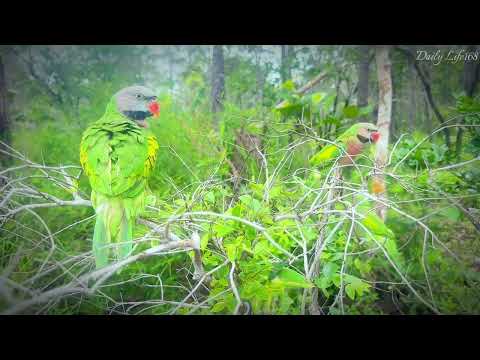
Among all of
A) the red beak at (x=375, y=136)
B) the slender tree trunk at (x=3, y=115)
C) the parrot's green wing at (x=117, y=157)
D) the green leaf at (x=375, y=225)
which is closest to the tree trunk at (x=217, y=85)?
A: the parrot's green wing at (x=117, y=157)

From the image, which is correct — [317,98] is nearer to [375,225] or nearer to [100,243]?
[375,225]

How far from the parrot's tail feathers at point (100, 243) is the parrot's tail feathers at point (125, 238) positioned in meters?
0.05

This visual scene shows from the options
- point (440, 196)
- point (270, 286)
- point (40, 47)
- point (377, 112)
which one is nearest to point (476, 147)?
point (440, 196)

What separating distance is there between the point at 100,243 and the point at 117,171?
1.03 ft

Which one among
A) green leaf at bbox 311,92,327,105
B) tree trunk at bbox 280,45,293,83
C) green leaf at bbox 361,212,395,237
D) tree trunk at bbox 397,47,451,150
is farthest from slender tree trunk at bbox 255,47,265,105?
green leaf at bbox 361,212,395,237

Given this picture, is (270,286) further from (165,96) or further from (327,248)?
(165,96)

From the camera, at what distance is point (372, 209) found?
1.72 meters

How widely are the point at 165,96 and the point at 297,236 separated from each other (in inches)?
35.5

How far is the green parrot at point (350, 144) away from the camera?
6.18 feet

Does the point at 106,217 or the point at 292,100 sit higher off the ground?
the point at 292,100

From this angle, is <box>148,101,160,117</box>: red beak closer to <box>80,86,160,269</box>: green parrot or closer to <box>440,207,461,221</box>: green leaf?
<box>80,86,160,269</box>: green parrot

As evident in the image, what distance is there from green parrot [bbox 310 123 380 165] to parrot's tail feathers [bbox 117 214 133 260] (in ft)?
2.83

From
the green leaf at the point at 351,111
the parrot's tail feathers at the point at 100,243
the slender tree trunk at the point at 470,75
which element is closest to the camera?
the parrot's tail feathers at the point at 100,243

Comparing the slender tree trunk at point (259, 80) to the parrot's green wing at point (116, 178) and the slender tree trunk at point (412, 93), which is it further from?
the slender tree trunk at point (412, 93)
